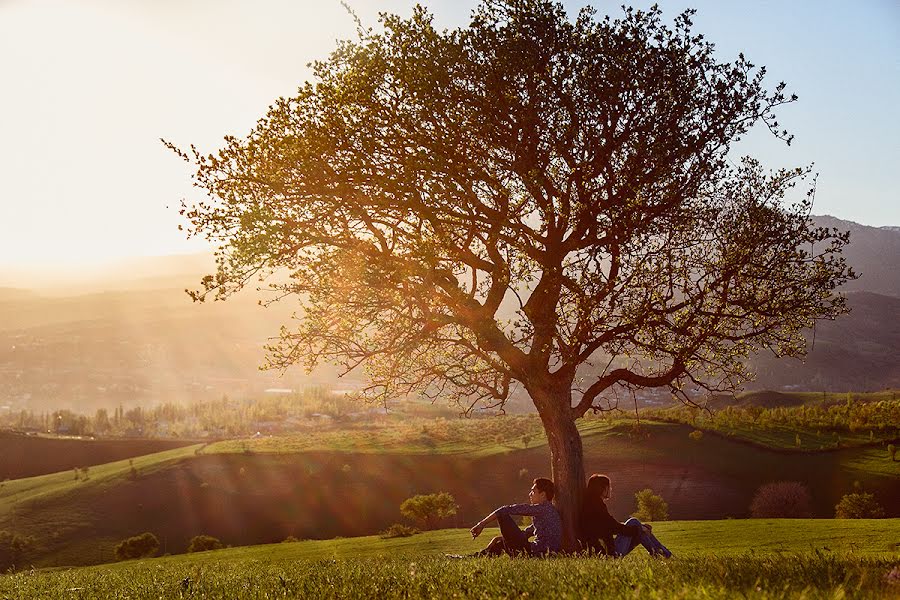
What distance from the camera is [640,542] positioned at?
1631cm

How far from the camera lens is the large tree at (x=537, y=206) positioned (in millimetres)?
19828

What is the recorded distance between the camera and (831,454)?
75.8 meters

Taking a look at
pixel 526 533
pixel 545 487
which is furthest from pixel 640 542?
pixel 526 533

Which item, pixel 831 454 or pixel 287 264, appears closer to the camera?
pixel 287 264

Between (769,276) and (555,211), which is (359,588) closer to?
(555,211)

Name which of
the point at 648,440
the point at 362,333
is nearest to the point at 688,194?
→ the point at 362,333

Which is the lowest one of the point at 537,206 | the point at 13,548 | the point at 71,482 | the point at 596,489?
the point at 13,548

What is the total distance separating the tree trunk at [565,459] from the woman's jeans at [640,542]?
3598 mm

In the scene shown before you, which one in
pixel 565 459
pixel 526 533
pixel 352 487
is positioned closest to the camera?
pixel 526 533

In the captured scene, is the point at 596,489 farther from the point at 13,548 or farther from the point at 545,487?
the point at 13,548

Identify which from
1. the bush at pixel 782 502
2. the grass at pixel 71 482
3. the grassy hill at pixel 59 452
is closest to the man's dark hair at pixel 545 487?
the bush at pixel 782 502

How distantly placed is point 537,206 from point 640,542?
10793mm

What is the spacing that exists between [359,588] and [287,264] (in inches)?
532

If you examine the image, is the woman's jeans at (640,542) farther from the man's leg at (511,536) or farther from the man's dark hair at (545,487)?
the man's leg at (511,536)
